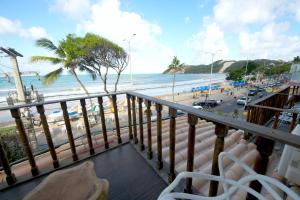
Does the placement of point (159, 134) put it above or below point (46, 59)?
below

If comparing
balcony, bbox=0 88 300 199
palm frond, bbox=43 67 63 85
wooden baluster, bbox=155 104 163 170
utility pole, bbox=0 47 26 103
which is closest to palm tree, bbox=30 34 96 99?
palm frond, bbox=43 67 63 85

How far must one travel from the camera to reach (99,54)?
9.52 m

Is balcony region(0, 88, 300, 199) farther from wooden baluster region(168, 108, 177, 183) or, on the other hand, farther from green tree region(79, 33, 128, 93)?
green tree region(79, 33, 128, 93)

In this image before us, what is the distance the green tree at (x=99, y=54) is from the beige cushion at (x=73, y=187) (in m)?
7.91

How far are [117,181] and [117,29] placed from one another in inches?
490

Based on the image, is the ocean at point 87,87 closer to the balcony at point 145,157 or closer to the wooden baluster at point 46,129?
the balcony at point 145,157

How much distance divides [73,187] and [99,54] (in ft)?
32.2

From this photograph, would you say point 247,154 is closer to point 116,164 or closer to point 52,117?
point 116,164

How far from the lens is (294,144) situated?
1.68 feet

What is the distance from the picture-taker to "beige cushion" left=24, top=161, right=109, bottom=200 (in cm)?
87

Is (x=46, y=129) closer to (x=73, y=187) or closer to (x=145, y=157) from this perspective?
(x=73, y=187)

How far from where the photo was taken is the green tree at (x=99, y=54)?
914cm

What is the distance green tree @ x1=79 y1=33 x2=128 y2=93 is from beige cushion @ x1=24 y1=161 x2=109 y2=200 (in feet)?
25.9

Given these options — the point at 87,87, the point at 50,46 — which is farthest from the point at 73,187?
the point at 87,87
